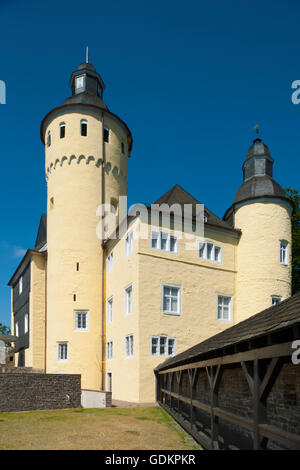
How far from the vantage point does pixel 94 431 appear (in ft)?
39.6

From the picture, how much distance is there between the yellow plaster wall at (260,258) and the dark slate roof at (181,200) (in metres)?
1.52

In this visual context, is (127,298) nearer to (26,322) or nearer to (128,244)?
(128,244)

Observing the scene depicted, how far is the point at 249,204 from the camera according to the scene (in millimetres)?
27672

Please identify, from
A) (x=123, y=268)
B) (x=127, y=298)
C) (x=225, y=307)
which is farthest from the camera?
(x=225, y=307)

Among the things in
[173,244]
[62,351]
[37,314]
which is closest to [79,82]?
[173,244]

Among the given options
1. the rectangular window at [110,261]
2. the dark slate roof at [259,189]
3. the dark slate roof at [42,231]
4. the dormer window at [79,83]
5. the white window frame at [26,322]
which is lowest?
the white window frame at [26,322]

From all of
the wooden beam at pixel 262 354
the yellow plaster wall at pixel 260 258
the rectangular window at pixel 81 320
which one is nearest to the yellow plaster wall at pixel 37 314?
the rectangular window at pixel 81 320

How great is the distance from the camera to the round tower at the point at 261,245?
1031 inches

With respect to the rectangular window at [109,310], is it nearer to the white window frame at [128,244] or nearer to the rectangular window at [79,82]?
the white window frame at [128,244]

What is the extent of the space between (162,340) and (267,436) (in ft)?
57.0

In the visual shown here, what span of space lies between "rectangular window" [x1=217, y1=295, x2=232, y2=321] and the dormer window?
18828 mm

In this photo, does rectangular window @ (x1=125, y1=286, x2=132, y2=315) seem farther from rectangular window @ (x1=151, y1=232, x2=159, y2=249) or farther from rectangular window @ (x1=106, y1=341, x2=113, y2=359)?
rectangular window @ (x1=106, y1=341, x2=113, y2=359)

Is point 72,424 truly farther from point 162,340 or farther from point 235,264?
point 235,264

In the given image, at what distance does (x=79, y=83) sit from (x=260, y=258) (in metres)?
19.0
